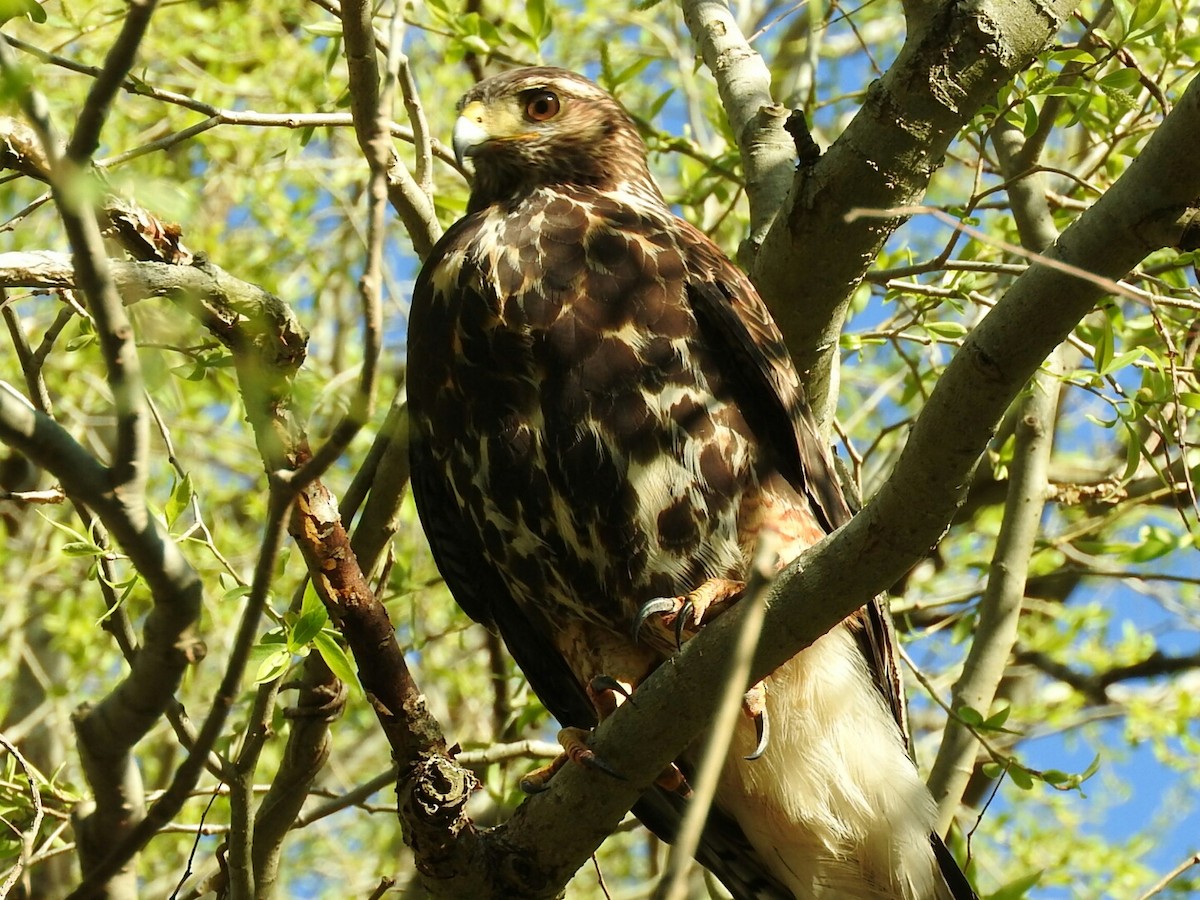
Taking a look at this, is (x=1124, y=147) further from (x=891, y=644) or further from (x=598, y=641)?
(x=598, y=641)

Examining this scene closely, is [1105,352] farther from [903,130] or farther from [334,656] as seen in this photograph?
[334,656]

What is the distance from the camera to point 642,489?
342 cm

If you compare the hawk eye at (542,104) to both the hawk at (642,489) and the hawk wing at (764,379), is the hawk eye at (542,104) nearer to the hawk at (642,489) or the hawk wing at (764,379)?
the hawk at (642,489)

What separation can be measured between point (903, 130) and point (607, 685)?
158 centimetres

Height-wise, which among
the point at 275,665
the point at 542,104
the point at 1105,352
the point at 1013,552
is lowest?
the point at 275,665

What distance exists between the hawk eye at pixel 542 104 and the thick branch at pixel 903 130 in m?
1.12

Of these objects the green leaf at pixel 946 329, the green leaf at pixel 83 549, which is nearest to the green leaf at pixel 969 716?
the green leaf at pixel 946 329

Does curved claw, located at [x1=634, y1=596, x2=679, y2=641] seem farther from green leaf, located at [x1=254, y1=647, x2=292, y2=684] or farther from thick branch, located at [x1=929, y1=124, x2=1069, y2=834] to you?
thick branch, located at [x1=929, y1=124, x2=1069, y2=834]

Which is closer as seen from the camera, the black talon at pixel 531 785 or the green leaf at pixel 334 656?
the green leaf at pixel 334 656

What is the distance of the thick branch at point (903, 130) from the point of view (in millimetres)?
2912

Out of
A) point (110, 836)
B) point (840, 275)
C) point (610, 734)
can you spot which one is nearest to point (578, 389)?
point (840, 275)

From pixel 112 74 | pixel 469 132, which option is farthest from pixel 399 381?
pixel 112 74

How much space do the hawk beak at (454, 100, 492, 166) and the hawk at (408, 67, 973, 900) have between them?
1 centimetres

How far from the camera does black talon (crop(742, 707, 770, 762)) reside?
3.52m
